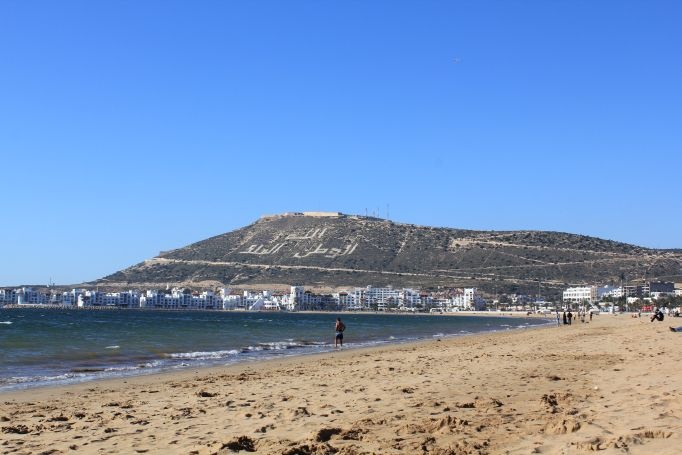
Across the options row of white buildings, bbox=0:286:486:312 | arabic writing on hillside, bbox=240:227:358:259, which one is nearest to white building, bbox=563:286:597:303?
row of white buildings, bbox=0:286:486:312

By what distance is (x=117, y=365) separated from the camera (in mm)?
21203

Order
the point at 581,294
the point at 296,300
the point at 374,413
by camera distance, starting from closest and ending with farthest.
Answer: the point at 374,413 → the point at 581,294 → the point at 296,300

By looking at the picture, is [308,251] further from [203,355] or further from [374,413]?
[374,413]

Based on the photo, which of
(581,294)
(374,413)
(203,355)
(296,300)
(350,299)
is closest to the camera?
(374,413)

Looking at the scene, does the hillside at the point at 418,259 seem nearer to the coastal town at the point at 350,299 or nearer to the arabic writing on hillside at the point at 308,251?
the arabic writing on hillside at the point at 308,251

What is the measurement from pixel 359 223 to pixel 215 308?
45.1 m

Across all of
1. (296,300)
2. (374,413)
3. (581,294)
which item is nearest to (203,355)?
(374,413)

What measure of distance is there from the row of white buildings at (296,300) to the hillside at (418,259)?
12.8ft

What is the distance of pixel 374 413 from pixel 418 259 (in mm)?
163144

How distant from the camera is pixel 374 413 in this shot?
8867 millimetres

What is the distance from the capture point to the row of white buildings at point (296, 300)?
511 ft

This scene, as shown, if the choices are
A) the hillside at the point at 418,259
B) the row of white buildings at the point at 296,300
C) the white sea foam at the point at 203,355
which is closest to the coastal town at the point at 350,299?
the row of white buildings at the point at 296,300

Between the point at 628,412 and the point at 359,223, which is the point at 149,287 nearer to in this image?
the point at 359,223

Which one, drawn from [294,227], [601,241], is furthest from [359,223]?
[601,241]
